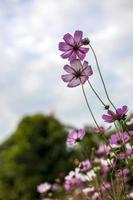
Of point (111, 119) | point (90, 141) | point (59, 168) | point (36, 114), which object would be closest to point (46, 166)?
point (59, 168)

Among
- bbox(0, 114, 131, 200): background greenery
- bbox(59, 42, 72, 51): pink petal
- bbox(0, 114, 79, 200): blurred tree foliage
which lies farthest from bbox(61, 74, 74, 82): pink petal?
bbox(0, 114, 79, 200): blurred tree foliage

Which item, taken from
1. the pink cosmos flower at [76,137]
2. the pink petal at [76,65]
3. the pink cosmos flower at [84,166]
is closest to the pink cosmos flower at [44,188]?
the pink cosmos flower at [84,166]

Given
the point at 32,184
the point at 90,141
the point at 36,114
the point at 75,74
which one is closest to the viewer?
the point at 75,74

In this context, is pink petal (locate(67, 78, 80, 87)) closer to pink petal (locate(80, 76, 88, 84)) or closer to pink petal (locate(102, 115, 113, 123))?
pink petal (locate(80, 76, 88, 84))

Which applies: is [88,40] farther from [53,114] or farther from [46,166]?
[53,114]

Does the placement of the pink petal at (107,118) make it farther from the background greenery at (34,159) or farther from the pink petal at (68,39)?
the background greenery at (34,159)

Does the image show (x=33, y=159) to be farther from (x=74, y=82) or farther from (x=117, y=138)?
(x=74, y=82)
